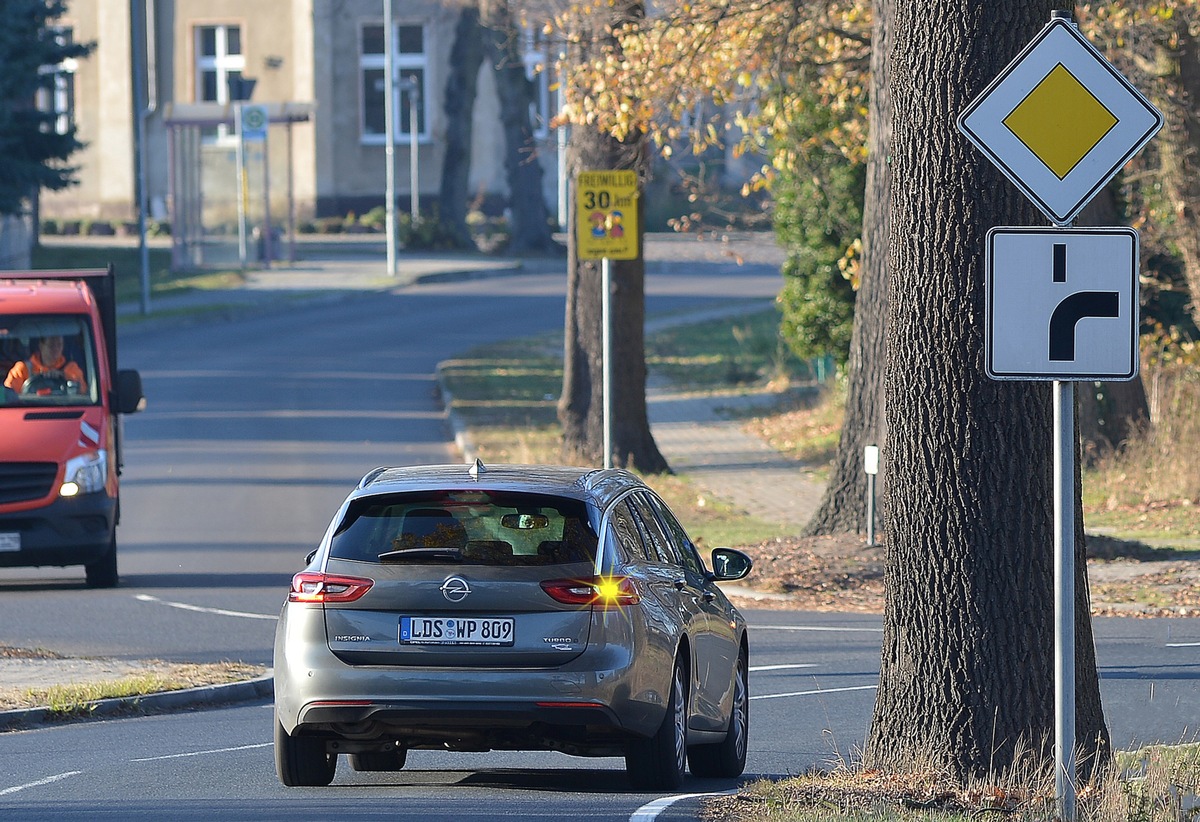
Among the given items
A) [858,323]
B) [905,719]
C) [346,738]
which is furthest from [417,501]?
[858,323]

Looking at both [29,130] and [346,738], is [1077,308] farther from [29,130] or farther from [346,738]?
[29,130]

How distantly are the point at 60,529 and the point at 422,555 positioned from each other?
841cm

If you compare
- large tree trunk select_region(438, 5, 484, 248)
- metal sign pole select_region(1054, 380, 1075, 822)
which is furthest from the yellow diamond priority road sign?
large tree trunk select_region(438, 5, 484, 248)

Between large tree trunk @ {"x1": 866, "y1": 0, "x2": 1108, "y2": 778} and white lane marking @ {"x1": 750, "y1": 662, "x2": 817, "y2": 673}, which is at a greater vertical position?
large tree trunk @ {"x1": 866, "y1": 0, "x2": 1108, "y2": 778}

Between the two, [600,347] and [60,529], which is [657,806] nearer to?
[60,529]

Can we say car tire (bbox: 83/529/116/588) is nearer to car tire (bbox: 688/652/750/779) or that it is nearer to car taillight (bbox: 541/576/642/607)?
car tire (bbox: 688/652/750/779)

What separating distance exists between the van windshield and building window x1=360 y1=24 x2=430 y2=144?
165ft

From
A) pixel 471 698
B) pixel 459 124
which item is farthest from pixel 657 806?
pixel 459 124

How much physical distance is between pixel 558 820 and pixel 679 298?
131 ft

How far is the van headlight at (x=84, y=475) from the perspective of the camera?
51.0ft

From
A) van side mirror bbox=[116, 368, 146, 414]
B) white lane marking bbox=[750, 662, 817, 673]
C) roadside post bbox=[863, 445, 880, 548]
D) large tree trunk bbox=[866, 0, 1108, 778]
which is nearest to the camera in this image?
large tree trunk bbox=[866, 0, 1108, 778]

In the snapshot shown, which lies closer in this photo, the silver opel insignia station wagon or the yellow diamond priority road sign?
the yellow diamond priority road sign

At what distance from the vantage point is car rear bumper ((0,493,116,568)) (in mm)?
15453

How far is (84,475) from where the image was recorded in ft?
51.3
